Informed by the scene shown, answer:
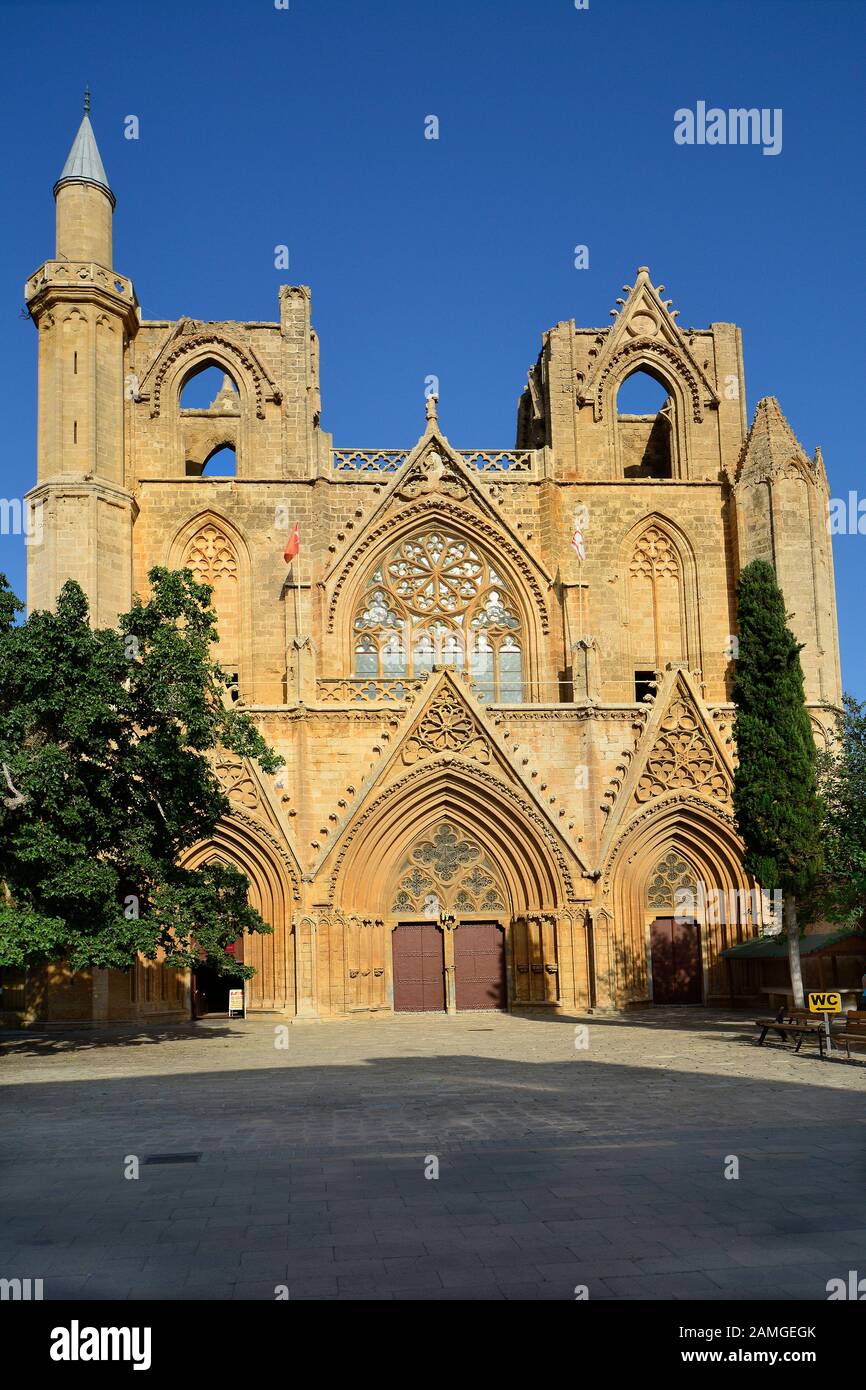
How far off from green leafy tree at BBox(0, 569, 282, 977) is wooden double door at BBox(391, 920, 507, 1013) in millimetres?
7688

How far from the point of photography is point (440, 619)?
111ft

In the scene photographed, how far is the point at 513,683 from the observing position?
3384 cm

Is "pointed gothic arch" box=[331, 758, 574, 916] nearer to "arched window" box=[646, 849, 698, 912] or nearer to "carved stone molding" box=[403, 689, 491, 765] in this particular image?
"carved stone molding" box=[403, 689, 491, 765]

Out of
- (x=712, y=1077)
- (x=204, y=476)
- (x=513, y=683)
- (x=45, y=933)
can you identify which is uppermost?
(x=204, y=476)

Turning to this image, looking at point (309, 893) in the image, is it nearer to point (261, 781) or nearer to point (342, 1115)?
point (261, 781)

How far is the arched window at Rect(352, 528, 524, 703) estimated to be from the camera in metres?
33.7

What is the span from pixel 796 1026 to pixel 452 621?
1743 cm

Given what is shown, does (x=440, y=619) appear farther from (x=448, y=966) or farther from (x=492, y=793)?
(x=448, y=966)

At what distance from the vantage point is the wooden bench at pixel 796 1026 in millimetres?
18391

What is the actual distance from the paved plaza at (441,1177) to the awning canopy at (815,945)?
450 centimetres
